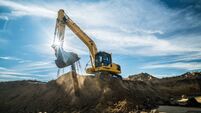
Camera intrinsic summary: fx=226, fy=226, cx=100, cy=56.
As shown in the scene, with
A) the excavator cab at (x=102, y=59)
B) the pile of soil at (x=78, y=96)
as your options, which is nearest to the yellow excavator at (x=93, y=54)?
the excavator cab at (x=102, y=59)

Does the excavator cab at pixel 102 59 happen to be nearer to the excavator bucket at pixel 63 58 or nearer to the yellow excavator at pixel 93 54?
the yellow excavator at pixel 93 54

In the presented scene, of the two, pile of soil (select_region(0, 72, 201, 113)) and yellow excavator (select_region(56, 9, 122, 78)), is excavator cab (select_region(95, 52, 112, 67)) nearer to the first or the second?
yellow excavator (select_region(56, 9, 122, 78))

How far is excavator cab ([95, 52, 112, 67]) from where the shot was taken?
84.0ft

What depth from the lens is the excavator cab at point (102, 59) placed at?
25.6 meters

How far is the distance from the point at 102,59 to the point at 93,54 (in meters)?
2.23

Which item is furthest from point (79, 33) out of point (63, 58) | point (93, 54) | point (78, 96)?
point (78, 96)

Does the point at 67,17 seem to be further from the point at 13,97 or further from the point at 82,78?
the point at 13,97

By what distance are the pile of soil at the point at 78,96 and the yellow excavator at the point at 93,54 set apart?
98 cm

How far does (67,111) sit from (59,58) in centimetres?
592

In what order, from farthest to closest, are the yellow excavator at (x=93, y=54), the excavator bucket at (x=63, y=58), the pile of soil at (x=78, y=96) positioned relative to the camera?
the yellow excavator at (x=93, y=54) < the excavator bucket at (x=63, y=58) < the pile of soil at (x=78, y=96)

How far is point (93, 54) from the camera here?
27516 millimetres

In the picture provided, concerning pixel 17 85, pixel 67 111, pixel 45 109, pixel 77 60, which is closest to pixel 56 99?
pixel 45 109

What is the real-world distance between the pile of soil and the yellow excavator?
978mm

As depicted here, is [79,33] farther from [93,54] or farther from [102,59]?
[102,59]
